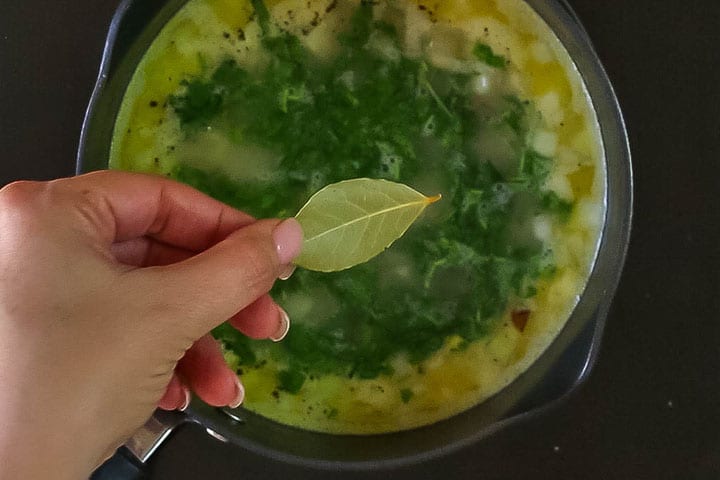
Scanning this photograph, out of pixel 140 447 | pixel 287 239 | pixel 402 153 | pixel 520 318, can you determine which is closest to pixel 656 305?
pixel 520 318

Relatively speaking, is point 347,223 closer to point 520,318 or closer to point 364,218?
point 364,218

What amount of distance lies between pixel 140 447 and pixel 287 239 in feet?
0.89

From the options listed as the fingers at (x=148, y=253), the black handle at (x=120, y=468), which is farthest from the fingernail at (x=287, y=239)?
the black handle at (x=120, y=468)

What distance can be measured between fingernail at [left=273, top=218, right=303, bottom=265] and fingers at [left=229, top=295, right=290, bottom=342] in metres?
0.09

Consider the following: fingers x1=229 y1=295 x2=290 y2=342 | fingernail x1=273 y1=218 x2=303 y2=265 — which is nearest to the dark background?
fingers x1=229 y1=295 x2=290 y2=342

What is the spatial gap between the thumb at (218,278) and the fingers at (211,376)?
5.4 inches

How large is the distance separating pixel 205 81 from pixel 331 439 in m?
0.37

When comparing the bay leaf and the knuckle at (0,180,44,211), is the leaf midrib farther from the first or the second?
the knuckle at (0,180,44,211)

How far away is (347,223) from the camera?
631 mm

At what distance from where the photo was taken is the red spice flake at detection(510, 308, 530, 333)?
0.81 m

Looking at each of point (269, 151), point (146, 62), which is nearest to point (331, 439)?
point (269, 151)

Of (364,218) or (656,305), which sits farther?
(656,305)

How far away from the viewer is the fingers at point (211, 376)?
710 mm

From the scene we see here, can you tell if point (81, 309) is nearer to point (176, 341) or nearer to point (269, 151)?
point (176, 341)
